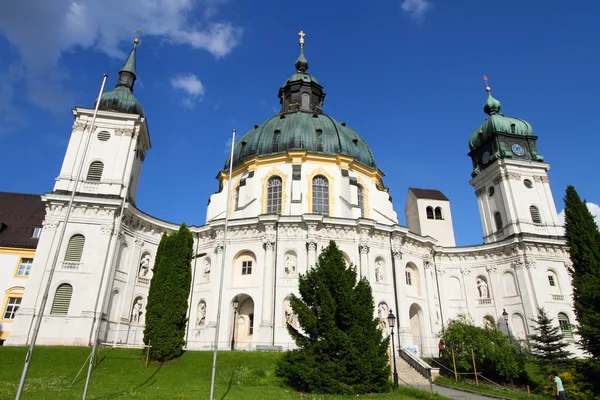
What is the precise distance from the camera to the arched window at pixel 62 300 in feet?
90.8

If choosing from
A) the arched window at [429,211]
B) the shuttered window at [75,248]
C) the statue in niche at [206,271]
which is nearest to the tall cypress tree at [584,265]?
the arched window at [429,211]

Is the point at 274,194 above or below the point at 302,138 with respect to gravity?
below

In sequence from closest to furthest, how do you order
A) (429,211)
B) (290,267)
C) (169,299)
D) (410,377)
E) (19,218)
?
(169,299) → (410,377) → (290,267) → (19,218) → (429,211)

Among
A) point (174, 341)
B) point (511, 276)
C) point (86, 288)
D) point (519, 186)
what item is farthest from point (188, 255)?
point (519, 186)

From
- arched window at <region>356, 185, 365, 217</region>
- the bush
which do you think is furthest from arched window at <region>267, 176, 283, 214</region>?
the bush

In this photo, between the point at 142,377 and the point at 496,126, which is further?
the point at 496,126

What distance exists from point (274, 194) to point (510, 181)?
2369 cm

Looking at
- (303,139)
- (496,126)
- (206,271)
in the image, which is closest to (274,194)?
(303,139)

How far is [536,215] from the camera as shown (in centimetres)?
4072

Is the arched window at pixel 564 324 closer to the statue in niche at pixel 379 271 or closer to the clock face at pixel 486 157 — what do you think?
the statue in niche at pixel 379 271

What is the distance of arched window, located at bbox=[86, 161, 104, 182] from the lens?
3288 centimetres

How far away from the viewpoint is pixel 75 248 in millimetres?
29688

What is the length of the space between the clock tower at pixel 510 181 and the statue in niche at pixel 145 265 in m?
32.5

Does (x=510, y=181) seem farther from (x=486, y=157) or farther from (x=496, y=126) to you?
(x=496, y=126)
